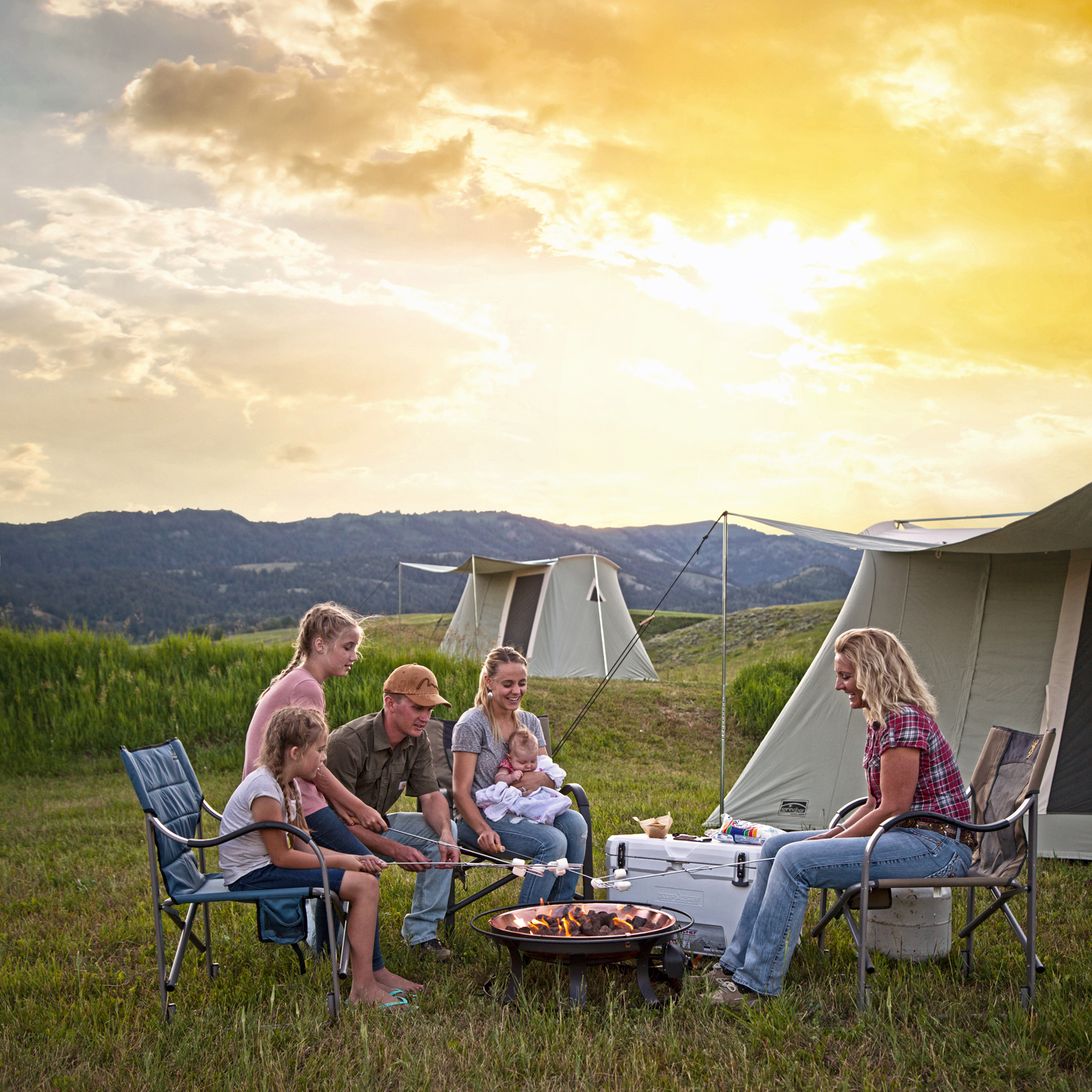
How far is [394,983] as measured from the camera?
297 centimetres

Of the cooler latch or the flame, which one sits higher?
the cooler latch

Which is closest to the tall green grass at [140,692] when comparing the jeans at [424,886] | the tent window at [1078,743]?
the jeans at [424,886]

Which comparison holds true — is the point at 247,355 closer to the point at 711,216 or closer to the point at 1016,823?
the point at 711,216

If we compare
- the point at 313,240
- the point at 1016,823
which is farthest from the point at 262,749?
the point at 313,240

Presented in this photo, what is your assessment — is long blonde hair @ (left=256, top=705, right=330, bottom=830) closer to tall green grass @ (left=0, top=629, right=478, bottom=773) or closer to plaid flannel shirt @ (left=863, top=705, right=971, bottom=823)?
plaid flannel shirt @ (left=863, top=705, right=971, bottom=823)

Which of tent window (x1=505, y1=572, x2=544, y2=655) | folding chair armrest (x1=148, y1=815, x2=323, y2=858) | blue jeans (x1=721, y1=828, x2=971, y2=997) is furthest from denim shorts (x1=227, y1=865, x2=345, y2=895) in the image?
tent window (x1=505, y1=572, x2=544, y2=655)

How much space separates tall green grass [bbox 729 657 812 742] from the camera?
977 centimetres

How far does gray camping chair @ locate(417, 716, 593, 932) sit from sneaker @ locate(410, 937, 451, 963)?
12 centimetres

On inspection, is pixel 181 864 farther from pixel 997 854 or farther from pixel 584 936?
pixel 997 854

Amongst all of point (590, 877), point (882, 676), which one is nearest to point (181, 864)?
point (590, 877)

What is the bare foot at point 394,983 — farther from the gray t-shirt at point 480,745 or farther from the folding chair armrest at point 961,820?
the folding chair armrest at point 961,820

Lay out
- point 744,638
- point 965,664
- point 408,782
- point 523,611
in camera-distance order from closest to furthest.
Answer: point 408,782 → point 965,664 → point 523,611 → point 744,638

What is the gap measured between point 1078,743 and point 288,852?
4.14 metres

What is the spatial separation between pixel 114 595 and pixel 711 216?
40.3m
